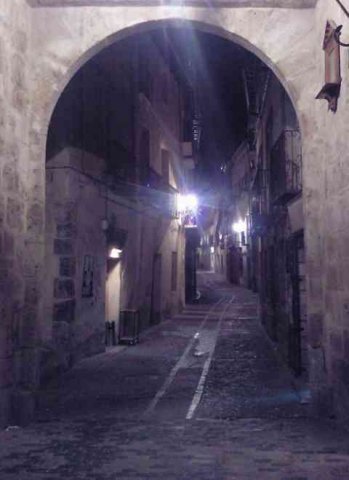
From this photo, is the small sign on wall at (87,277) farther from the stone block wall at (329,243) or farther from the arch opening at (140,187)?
the stone block wall at (329,243)

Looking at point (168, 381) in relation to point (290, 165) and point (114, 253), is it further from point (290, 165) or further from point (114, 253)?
point (114, 253)

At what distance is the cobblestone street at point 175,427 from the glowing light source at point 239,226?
24134mm

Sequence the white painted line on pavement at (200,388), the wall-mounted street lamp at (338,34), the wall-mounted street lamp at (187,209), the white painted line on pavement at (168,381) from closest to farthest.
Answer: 1. the wall-mounted street lamp at (338,34)
2. the white painted line on pavement at (200,388)
3. the white painted line on pavement at (168,381)
4. the wall-mounted street lamp at (187,209)

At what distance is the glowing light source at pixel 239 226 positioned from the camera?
117 ft

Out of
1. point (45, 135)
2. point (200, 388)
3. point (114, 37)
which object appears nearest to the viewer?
point (45, 135)

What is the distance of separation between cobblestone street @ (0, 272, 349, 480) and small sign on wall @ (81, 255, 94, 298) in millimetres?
1355

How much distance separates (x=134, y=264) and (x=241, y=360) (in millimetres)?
4951

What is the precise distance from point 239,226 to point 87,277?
2709 cm

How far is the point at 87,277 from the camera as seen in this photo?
11.2 metres

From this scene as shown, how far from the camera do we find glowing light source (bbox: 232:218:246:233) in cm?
3560

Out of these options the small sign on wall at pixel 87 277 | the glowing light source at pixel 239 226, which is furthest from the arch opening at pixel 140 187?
the glowing light source at pixel 239 226

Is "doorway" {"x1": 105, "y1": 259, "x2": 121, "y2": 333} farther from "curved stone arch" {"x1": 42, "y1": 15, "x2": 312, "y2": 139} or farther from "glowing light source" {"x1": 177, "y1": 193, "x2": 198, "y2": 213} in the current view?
"glowing light source" {"x1": 177, "y1": 193, "x2": 198, "y2": 213}

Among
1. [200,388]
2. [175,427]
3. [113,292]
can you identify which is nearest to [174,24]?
[175,427]

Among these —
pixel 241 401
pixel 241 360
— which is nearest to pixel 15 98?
pixel 241 401
